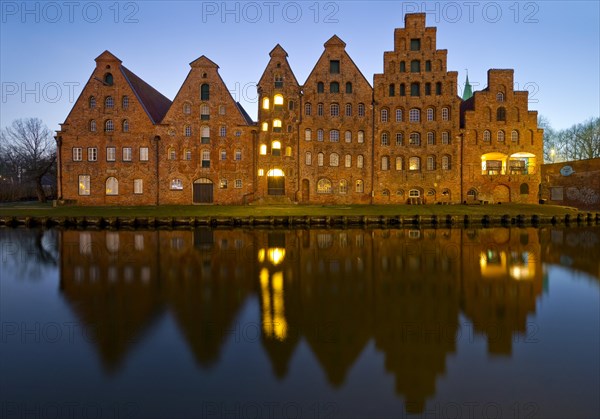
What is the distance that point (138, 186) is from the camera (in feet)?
133

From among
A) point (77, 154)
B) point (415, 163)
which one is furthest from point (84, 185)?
point (415, 163)

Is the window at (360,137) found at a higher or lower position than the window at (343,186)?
higher

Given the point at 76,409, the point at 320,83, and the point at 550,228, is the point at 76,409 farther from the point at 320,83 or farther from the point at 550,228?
the point at 320,83

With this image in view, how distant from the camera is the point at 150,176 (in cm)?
4050

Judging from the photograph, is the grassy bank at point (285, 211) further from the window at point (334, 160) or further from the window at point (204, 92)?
the window at point (204, 92)

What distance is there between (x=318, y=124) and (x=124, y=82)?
21.2m

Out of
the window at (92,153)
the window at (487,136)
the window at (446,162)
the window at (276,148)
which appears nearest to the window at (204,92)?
the window at (276,148)

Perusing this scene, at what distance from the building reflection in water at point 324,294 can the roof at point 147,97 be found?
81.0 feet

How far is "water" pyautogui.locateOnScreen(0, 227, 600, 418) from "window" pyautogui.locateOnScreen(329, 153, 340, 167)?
87.1ft

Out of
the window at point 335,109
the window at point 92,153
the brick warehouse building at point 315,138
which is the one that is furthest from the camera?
the window at point 335,109

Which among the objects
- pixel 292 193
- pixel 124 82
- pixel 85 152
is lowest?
pixel 292 193

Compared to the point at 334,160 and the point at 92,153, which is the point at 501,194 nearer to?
the point at 334,160

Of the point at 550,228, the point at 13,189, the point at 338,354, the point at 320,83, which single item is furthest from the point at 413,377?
the point at 13,189

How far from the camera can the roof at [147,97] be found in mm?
41281
